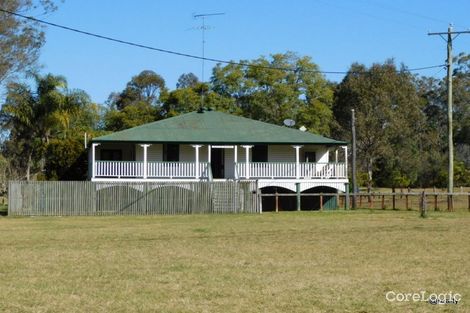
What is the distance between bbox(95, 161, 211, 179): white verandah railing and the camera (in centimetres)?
3922

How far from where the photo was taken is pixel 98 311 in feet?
30.9

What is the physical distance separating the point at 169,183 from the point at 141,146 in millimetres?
5964

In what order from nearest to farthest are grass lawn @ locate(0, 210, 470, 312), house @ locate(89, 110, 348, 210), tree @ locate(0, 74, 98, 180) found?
grass lawn @ locate(0, 210, 470, 312)
house @ locate(89, 110, 348, 210)
tree @ locate(0, 74, 98, 180)

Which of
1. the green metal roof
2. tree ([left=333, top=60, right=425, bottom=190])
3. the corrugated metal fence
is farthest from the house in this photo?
tree ([left=333, top=60, right=425, bottom=190])

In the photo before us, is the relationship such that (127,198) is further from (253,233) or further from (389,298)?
(389,298)

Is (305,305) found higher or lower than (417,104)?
lower

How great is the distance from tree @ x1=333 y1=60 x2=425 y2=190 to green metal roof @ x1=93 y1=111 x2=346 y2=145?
25.7 metres

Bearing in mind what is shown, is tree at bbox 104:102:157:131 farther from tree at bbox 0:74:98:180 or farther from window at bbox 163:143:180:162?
window at bbox 163:143:180:162

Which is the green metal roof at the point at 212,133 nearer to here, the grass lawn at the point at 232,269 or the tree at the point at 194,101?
the grass lawn at the point at 232,269

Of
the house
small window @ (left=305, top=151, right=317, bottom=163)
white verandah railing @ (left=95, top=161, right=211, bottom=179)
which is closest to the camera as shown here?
white verandah railing @ (left=95, top=161, right=211, bottom=179)

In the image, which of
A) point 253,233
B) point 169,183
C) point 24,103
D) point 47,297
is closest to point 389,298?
point 47,297

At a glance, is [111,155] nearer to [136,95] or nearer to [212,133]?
[212,133]

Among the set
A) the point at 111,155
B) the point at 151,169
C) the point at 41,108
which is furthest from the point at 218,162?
the point at 41,108

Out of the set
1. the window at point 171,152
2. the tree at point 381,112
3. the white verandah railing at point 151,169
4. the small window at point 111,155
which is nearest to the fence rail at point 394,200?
the white verandah railing at point 151,169
